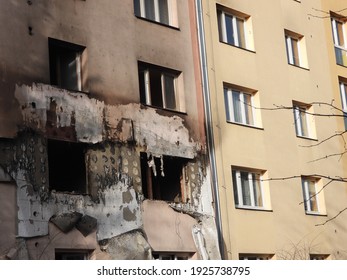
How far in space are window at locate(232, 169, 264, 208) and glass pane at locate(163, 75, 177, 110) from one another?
2.60 m

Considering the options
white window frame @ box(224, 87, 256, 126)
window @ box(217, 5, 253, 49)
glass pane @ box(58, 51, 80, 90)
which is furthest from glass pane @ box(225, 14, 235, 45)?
glass pane @ box(58, 51, 80, 90)

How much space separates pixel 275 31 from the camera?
21828 mm

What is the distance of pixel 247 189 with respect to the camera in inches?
762

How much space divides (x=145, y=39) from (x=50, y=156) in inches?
165

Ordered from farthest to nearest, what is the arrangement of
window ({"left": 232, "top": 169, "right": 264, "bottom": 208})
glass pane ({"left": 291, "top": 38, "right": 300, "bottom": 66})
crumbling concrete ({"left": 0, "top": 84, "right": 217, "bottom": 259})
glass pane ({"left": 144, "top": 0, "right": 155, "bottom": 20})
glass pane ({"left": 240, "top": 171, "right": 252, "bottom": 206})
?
glass pane ({"left": 291, "top": 38, "right": 300, "bottom": 66}), glass pane ({"left": 240, "top": 171, "right": 252, "bottom": 206}), window ({"left": 232, "top": 169, "right": 264, "bottom": 208}), glass pane ({"left": 144, "top": 0, "right": 155, "bottom": 20}), crumbling concrete ({"left": 0, "top": 84, "right": 217, "bottom": 259})

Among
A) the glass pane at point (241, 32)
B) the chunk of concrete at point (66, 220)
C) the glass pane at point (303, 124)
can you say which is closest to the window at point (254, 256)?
the glass pane at point (303, 124)

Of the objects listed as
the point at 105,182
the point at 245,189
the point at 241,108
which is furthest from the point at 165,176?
the point at 241,108

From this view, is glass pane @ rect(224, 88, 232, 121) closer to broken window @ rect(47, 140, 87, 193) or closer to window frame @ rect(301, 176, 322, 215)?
window frame @ rect(301, 176, 322, 215)

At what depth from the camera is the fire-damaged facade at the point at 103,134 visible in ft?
47.1

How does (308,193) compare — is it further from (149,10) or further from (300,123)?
(149,10)

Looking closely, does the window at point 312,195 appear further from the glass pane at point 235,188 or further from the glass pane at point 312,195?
the glass pane at point 235,188

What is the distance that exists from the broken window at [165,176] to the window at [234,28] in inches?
174

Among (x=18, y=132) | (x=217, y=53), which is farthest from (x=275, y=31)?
(x=18, y=132)

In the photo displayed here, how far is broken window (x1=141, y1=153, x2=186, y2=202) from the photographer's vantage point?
16.9 meters
